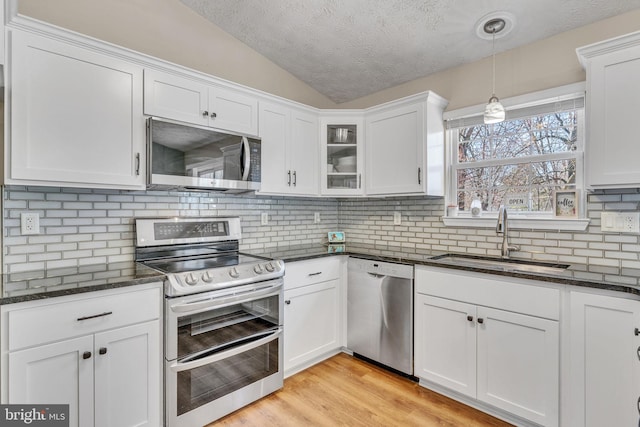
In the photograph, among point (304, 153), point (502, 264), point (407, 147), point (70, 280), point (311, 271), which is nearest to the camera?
point (70, 280)

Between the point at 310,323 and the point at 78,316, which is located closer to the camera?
the point at 78,316

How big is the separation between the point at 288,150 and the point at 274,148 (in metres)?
0.15

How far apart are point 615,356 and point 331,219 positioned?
2542mm

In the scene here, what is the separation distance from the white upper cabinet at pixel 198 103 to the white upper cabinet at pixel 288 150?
0.51 ft

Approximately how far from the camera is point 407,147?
9.12 ft

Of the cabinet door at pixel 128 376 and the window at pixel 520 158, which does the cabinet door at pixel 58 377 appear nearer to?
the cabinet door at pixel 128 376

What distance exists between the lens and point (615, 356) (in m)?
1.64

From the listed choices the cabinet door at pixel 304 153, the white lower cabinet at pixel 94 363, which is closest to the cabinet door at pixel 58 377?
the white lower cabinet at pixel 94 363

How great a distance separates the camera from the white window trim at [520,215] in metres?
2.19

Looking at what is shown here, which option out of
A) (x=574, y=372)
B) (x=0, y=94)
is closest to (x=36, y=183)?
(x=0, y=94)

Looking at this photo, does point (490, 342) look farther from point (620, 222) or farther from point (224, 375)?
point (224, 375)

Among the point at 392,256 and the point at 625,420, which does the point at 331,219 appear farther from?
the point at 625,420

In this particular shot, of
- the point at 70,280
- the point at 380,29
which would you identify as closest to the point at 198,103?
the point at 70,280

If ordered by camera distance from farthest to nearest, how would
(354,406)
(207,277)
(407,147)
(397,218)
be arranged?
1. (397,218)
2. (407,147)
3. (354,406)
4. (207,277)
